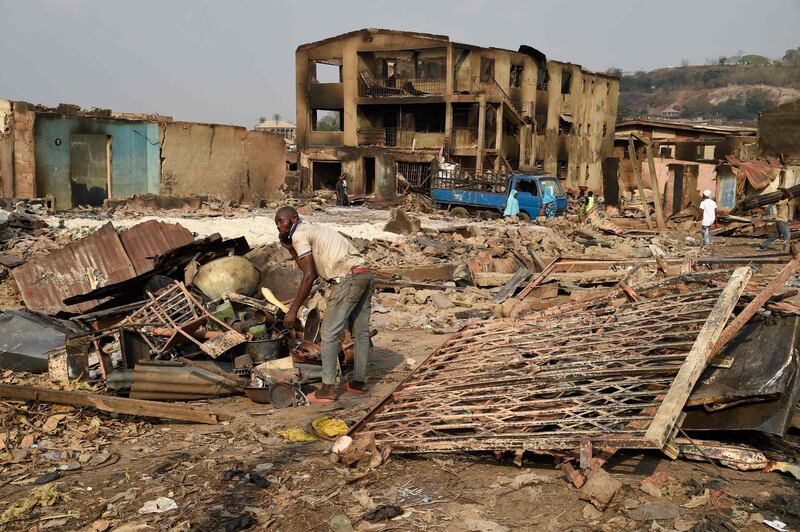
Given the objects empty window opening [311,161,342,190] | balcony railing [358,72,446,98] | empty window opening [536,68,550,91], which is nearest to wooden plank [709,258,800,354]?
balcony railing [358,72,446,98]

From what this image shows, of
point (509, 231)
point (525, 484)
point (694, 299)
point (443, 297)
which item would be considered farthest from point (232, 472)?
point (509, 231)

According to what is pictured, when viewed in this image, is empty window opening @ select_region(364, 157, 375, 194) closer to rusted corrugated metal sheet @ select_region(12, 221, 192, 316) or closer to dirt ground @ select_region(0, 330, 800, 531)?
rusted corrugated metal sheet @ select_region(12, 221, 192, 316)

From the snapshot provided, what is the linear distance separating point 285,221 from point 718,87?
5012 inches

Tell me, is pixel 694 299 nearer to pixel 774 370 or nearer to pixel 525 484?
pixel 774 370

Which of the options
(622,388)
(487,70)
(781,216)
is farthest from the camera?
(487,70)

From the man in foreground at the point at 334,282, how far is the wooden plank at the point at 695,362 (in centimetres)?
262

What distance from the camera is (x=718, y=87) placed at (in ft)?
384

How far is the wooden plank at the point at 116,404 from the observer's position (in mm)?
5086

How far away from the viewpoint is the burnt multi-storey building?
109 ft

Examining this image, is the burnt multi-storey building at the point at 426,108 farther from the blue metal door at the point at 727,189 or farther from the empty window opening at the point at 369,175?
the blue metal door at the point at 727,189

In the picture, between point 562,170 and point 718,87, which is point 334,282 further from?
point 718,87

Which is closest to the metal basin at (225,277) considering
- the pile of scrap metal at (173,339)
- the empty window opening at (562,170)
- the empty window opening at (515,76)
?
the pile of scrap metal at (173,339)

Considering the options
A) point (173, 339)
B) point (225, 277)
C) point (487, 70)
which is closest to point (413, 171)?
point (487, 70)

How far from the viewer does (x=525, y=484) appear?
399cm
